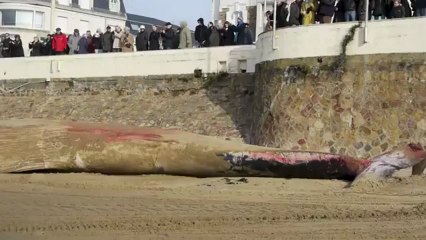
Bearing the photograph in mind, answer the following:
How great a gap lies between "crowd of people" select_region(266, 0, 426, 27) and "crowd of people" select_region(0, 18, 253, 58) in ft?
7.23

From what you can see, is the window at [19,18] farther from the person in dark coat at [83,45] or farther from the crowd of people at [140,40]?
the person in dark coat at [83,45]

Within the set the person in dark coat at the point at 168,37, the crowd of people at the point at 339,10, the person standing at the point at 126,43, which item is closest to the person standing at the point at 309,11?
the crowd of people at the point at 339,10

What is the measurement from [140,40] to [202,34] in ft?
7.63

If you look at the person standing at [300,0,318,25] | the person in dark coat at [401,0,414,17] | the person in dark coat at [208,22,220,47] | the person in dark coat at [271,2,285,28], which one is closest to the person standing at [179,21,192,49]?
the person in dark coat at [208,22,220,47]

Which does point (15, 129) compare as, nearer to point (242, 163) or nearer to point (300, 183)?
point (242, 163)

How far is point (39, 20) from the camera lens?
155 feet

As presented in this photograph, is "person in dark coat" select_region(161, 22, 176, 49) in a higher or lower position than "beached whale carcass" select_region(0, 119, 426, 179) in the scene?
higher

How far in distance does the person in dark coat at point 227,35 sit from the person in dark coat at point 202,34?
2.19ft

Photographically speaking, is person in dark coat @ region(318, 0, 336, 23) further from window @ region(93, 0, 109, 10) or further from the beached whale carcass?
window @ region(93, 0, 109, 10)

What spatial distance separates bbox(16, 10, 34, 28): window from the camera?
4644 cm

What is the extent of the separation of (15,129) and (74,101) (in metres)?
10.3

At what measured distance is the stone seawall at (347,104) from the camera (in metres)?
13.4

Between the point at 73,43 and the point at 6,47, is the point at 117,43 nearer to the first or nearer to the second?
the point at 73,43

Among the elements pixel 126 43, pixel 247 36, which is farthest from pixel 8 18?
pixel 247 36
